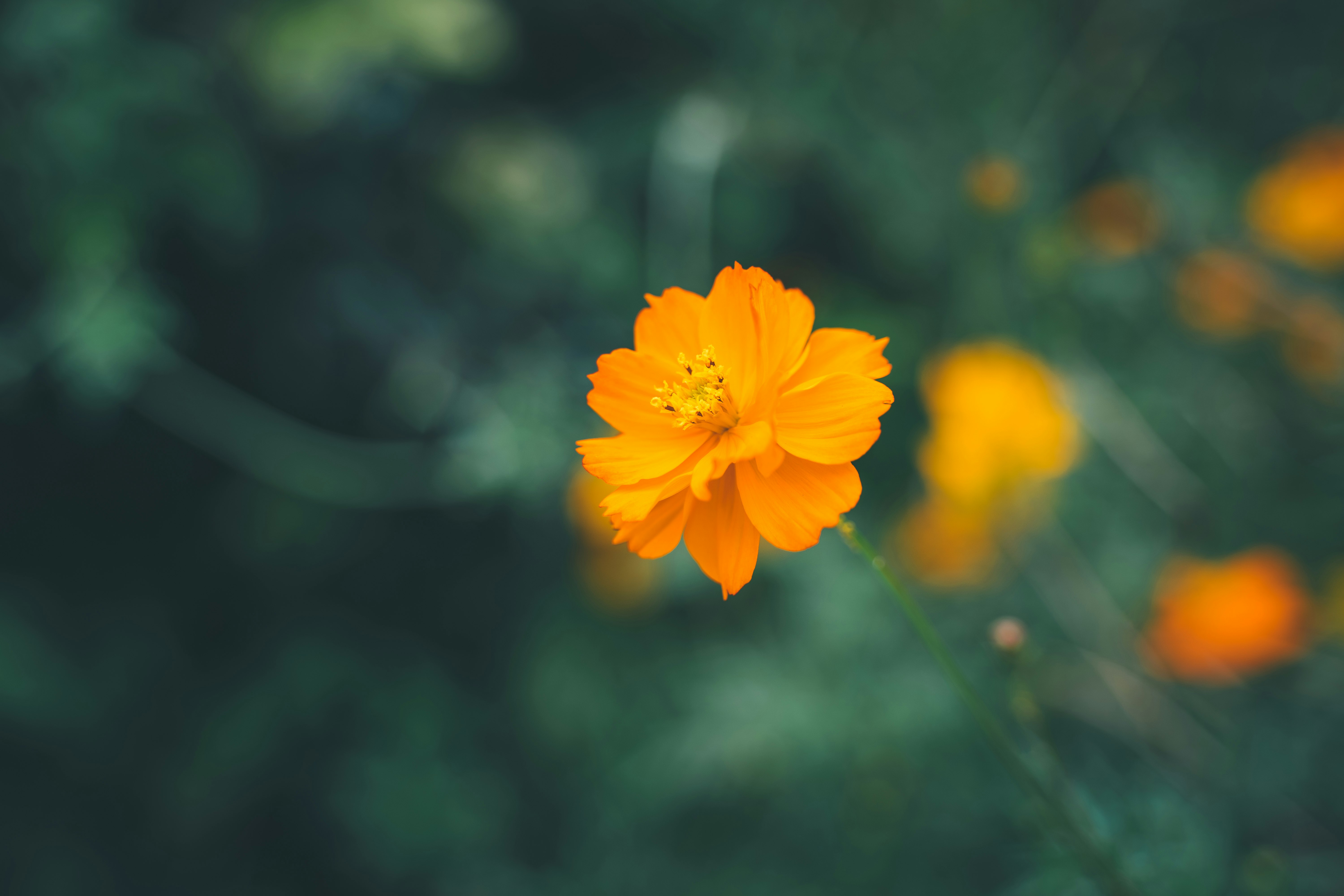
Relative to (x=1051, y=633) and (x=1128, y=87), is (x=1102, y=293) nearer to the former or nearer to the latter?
(x=1128, y=87)

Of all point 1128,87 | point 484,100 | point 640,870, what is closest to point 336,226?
point 484,100

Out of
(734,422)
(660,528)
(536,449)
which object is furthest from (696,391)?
(536,449)

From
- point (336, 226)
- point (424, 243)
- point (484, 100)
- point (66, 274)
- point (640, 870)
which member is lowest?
point (640, 870)

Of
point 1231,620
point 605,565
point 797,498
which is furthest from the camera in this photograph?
point 605,565

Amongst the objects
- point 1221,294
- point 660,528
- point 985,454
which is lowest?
point 660,528

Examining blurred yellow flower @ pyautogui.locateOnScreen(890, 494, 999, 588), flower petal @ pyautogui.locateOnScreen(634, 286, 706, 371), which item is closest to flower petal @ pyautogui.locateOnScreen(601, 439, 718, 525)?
flower petal @ pyautogui.locateOnScreen(634, 286, 706, 371)

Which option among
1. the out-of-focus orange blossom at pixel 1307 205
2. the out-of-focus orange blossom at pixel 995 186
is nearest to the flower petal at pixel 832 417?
the out-of-focus orange blossom at pixel 995 186

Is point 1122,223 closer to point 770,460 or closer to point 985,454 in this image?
point 985,454
